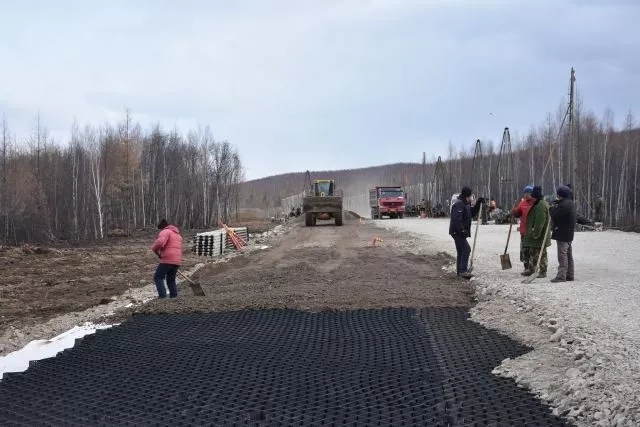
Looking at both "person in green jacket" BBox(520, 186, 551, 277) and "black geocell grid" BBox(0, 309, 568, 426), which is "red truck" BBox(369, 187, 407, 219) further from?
"black geocell grid" BBox(0, 309, 568, 426)

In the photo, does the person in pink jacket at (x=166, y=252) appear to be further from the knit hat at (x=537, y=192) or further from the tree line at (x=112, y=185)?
the tree line at (x=112, y=185)

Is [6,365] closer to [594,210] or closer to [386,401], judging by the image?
[386,401]

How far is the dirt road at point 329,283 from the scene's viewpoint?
873 cm

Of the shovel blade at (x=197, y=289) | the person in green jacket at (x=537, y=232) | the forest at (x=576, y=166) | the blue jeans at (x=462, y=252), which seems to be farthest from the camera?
the forest at (x=576, y=166)

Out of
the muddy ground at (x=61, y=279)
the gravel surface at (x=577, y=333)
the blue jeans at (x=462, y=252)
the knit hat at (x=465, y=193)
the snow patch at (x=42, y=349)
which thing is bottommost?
the muddy ground at (x=61, y=279)

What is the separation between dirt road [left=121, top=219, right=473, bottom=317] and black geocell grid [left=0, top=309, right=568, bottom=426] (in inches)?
46.5

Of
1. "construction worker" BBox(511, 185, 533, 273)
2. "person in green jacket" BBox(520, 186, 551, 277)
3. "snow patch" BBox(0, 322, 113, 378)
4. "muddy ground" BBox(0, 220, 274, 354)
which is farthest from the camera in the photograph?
"construction worker" BBox(511, 185, 533, 273)

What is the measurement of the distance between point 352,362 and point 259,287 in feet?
19.0

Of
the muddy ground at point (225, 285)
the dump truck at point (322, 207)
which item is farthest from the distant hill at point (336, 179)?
the muddy ground at point (225, 285)

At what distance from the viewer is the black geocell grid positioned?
425 cm

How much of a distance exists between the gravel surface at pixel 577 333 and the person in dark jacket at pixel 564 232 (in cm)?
26

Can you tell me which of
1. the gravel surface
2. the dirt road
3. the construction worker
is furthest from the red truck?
the construction worker

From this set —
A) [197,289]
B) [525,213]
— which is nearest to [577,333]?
[525,213]

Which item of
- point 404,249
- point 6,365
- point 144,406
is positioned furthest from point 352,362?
point 404,249
